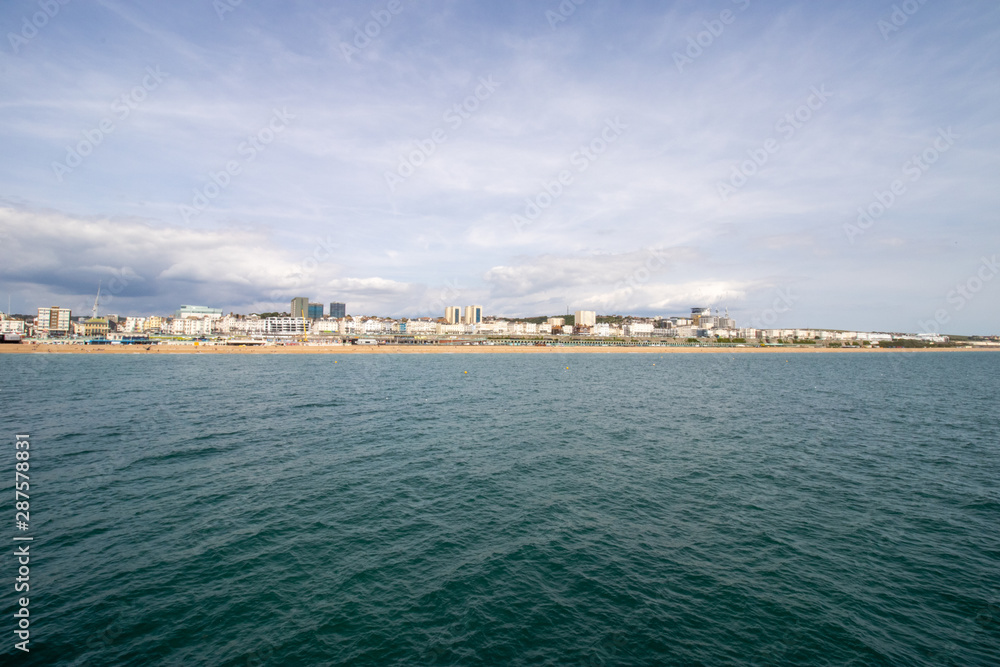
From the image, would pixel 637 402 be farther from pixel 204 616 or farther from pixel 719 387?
pixel 204 616

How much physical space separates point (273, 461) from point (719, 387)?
56.3 m

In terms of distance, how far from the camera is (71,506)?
1734 cm

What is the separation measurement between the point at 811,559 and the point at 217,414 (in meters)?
41.1

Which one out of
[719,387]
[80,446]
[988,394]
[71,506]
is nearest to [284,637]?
[71,506]

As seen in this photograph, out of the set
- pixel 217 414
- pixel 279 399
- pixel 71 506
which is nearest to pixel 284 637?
pixel 71 506

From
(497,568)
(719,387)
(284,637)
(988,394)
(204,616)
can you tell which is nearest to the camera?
(284,637)

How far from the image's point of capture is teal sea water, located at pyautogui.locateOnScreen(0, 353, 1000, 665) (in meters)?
10.3

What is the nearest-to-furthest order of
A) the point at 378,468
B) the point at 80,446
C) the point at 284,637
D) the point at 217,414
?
the point at 284,637
the point at 378,468
the point at 80,446
the point at 217,414

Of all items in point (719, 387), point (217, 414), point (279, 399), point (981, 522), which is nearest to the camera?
point (981, 522)

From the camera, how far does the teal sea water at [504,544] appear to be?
33.8ft

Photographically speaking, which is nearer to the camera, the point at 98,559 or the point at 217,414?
the point at 98,559

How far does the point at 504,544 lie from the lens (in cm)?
1494

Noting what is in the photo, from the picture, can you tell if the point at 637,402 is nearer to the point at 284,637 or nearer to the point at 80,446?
the point at 284,637

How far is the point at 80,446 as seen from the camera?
25.6 metres
